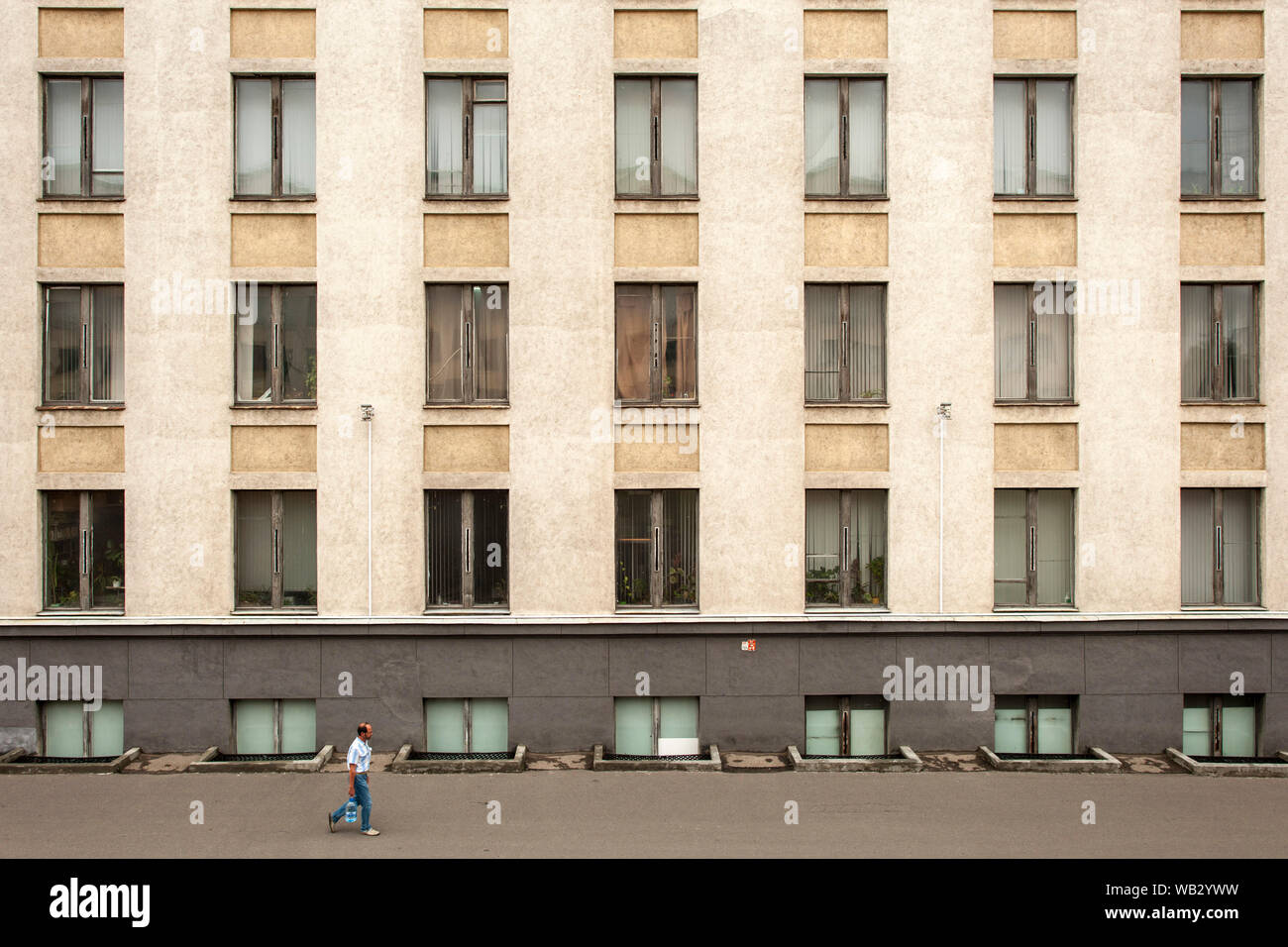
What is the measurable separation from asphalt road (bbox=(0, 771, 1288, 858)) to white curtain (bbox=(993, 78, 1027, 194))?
10236 millimetres

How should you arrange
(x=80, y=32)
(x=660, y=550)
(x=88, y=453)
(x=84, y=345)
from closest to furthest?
(x=80, y=32)
(x=88, y=453)
(x=84, y=345)
(x=660, y=550)

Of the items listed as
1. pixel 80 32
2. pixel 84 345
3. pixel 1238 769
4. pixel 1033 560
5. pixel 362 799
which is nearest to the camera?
pixel 362 799

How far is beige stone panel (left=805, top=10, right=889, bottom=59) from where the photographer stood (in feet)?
52.5

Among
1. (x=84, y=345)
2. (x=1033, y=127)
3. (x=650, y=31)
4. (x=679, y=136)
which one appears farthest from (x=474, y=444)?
(x=1033, y=127)

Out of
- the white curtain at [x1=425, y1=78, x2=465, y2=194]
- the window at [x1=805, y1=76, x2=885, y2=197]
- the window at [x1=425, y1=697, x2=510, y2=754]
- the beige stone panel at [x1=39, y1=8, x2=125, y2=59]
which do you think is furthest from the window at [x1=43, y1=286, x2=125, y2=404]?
the window at [x1=805, y1=76, x2=885, y2=197]

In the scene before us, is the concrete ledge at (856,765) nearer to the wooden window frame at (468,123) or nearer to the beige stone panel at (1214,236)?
the beige stone panel at (1214,236)

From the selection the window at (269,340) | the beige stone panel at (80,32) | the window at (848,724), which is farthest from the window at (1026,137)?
the beige stone panel at (80,32)

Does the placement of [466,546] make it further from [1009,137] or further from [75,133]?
[1009,137]

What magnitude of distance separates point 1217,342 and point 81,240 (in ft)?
65.6

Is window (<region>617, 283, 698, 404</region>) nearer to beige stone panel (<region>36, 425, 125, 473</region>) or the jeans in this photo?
the jeans

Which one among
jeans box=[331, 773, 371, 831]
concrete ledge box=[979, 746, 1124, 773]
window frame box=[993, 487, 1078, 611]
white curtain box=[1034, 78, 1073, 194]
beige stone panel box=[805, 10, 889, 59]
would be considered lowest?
A: concrete ledge box=[979, 746, 1124, 773]

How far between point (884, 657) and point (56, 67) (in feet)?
57.6

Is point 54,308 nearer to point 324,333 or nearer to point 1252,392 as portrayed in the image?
point 324,333

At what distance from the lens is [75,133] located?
632 inches
